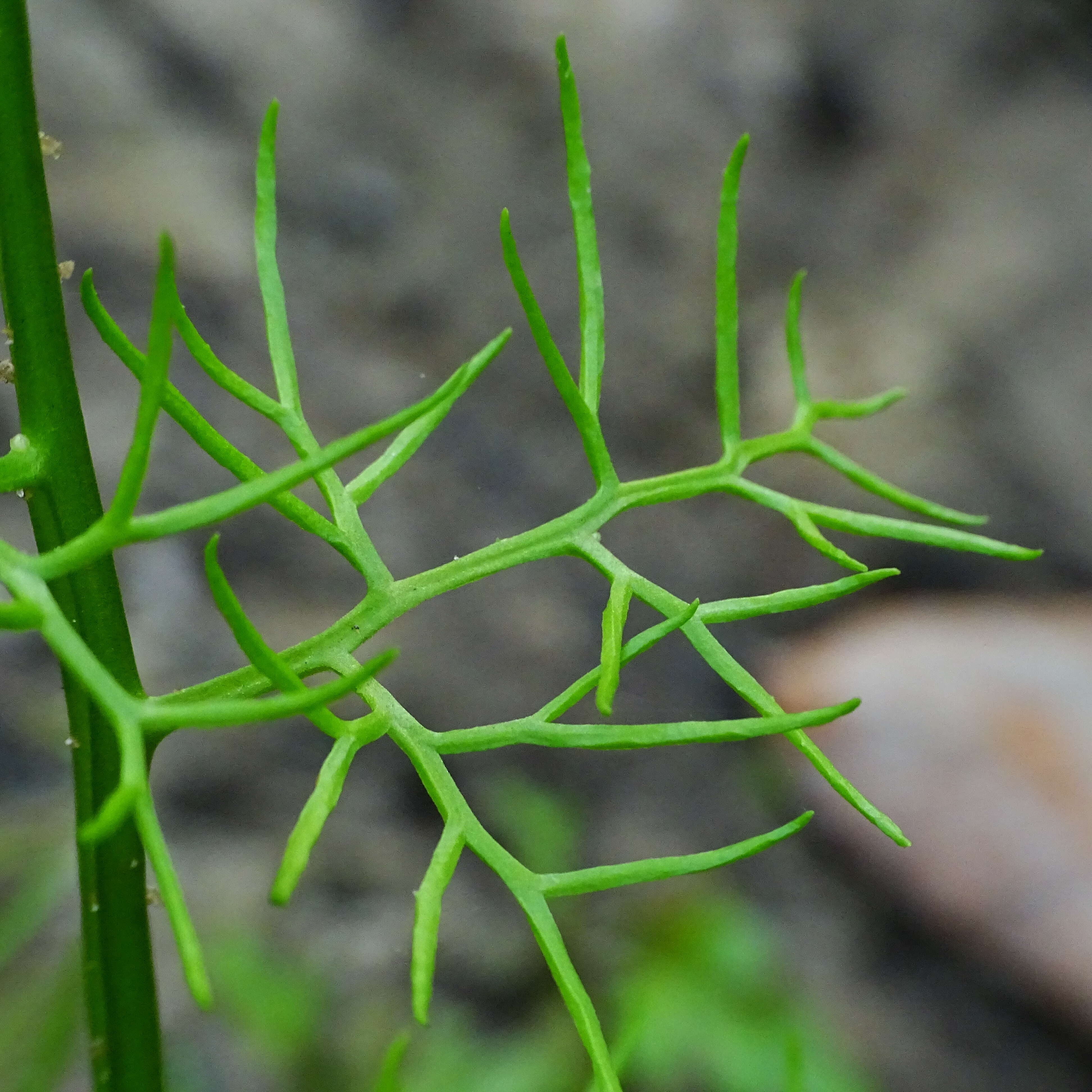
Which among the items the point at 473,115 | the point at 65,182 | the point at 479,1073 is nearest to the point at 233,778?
the point at 479,1073

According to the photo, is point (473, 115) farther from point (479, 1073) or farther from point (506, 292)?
point (479, 1073)

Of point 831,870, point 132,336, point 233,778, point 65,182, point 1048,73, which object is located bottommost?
point 831,870

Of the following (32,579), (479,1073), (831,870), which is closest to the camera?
(32,579)

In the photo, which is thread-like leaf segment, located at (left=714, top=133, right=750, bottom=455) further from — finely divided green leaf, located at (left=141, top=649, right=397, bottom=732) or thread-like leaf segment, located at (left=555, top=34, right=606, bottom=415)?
→ finely divided green leaf, located at (left=141, top=649, right=397, bottom=732)

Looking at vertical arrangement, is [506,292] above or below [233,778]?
above

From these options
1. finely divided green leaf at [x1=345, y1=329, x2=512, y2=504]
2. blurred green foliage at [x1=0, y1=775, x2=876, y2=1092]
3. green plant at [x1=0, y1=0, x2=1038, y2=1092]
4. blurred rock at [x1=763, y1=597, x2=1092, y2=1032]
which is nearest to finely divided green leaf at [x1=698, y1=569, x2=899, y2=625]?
green plant at [x1=0, y1=0, x2=1038, y2=1092]

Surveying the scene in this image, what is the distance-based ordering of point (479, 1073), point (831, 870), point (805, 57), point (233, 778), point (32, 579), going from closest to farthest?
point (32, 579)
point (479, 1073)
point (233, 778)
point (831, 870)
point (805, 57)

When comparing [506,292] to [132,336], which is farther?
[506,292]
